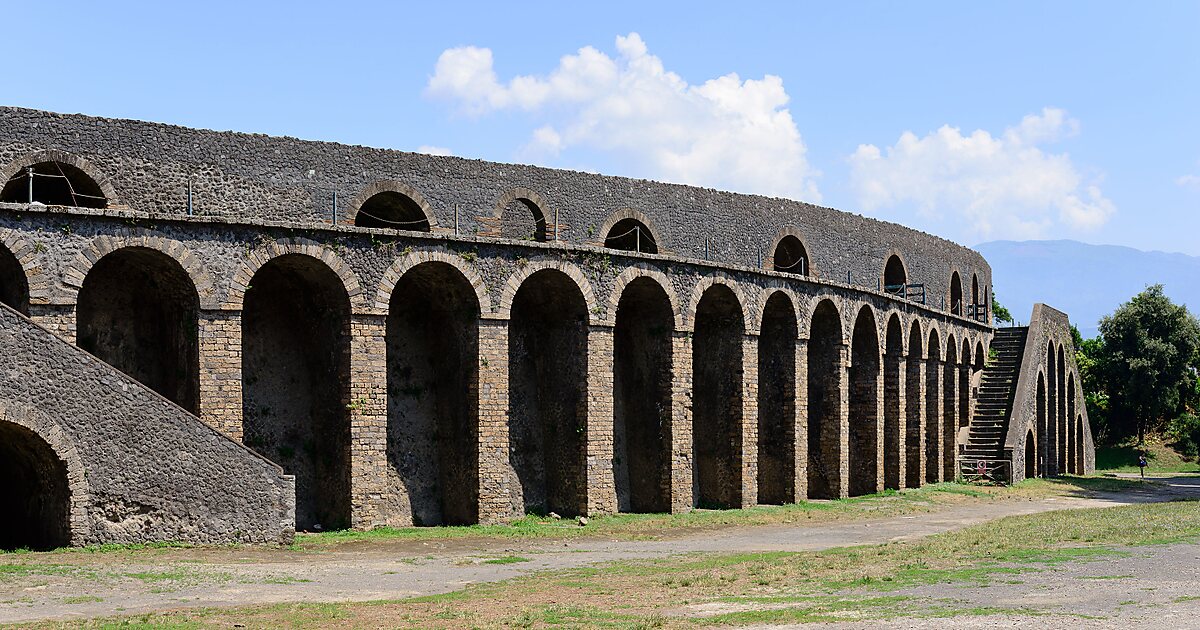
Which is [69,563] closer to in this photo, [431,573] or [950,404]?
[431,573]

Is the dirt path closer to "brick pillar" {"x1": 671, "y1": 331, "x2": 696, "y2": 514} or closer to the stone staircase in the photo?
"brick pillar" {"x1": 671, "y1": 331, "x2": 696, "y2": 514}

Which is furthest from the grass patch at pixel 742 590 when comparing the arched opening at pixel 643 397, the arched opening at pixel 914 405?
the arched opening at pixel 914 405

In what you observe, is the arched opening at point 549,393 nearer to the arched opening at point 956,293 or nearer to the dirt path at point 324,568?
the dirt path at point 324,568

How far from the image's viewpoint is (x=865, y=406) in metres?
33.6

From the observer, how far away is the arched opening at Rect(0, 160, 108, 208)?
65.6 ft

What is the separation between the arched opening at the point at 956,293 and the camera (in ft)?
144

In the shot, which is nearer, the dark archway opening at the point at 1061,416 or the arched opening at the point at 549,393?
the arched opening at the point at 549,393

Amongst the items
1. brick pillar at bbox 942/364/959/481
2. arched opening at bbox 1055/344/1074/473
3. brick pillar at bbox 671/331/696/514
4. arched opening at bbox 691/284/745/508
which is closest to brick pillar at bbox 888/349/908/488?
brick pillar at bbox 942/364/959/481

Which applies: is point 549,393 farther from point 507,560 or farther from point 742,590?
point 742,590

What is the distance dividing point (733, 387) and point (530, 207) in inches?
238

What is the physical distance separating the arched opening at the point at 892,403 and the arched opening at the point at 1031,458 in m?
9.24

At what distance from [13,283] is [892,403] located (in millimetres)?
24887

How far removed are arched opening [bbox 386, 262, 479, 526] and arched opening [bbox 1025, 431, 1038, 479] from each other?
2626 cm

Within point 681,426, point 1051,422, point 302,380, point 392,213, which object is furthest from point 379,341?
point 1051,422
